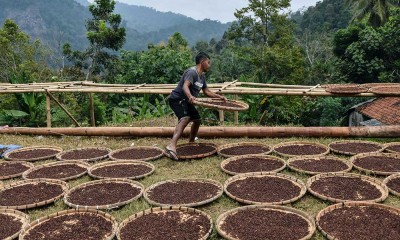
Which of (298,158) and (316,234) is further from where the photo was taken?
(298,158)

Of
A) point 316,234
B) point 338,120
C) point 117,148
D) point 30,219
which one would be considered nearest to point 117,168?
point 117,148

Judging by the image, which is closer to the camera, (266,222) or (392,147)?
(266,222)

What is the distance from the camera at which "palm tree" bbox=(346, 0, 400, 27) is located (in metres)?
23.0

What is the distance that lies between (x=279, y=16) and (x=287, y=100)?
418 inches

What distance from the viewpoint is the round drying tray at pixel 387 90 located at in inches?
211

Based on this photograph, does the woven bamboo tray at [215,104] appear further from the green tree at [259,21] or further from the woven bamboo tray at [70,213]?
the green tree at [259,21]

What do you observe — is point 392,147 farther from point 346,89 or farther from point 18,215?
point 18,215

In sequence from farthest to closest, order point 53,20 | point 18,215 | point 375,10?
point 53,20 < point 375,10 < point 18,215

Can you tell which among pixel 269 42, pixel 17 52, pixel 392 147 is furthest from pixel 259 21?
pixel 392 147

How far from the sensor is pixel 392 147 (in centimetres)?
479

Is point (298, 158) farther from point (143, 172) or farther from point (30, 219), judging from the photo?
point (30, 219)

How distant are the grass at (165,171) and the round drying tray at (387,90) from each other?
0.67 m

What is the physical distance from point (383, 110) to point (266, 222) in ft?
41.6

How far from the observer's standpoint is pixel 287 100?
36.9 ft
